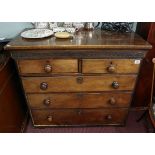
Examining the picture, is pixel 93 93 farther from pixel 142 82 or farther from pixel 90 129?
pixel 142 82

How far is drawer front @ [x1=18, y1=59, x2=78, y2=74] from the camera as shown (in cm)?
127

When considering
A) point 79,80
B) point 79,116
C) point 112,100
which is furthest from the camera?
point 79,116

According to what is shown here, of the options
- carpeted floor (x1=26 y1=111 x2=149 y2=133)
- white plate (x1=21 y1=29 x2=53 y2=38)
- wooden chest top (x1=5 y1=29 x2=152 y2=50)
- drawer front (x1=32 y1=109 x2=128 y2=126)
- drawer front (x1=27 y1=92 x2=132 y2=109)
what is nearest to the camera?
wooden chest top (x1=5 y1=29 x2=152 y2=50)

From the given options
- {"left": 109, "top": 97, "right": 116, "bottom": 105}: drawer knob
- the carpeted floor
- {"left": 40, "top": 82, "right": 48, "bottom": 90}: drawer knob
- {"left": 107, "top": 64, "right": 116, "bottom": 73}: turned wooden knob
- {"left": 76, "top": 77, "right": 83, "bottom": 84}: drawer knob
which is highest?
{"left": 107, "top": 64, "right": 116, "bottom": 73}: turned wooden knob

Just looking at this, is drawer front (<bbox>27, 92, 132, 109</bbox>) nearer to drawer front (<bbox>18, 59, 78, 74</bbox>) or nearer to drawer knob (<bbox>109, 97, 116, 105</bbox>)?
drawer knob (<bbox>109, 97, 116, 105</bbox>)

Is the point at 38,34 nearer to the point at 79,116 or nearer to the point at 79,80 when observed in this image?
the point at 79,80

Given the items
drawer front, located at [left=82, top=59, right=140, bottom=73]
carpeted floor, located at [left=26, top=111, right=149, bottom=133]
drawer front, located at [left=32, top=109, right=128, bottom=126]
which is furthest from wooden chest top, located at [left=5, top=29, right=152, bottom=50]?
carpeted floor, located at [left=26, top=111, right=149, bottom=133]

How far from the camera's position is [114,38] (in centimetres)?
133

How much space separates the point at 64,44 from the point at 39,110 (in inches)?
26.7

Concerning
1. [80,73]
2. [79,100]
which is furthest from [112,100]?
[80,73]

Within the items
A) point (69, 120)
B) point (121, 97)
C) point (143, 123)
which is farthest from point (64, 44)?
point (143, 123)

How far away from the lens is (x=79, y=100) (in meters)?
1.49

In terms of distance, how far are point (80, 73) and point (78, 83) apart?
3.9 inches

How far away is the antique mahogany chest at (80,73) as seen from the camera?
48.1 inches
